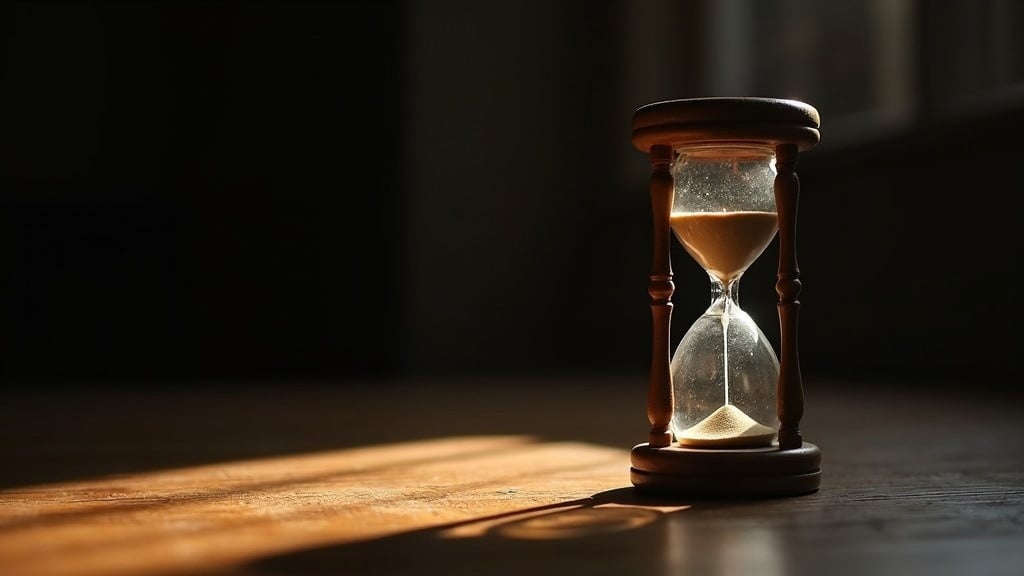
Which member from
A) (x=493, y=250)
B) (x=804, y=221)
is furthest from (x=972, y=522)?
(x=493, y=250)

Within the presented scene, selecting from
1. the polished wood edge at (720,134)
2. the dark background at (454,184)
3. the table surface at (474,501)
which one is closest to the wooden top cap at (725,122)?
the polished wood edge at (720,134)

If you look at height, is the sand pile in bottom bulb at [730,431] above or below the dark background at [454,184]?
below

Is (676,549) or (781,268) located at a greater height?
(781,268)

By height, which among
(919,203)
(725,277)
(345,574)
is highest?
(919,203)

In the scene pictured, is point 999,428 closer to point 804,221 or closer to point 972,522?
point 972,522

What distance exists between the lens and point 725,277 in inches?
55.6

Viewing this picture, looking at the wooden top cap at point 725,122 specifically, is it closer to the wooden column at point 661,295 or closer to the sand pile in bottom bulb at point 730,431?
the wooden column at point 661,295

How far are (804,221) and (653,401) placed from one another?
10.9 ft

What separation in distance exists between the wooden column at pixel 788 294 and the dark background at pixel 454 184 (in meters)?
2.44

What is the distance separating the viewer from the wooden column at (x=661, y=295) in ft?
4.57

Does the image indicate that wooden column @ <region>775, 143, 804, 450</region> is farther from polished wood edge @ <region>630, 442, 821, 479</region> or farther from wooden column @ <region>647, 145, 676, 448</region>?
wooden column @ <region>647, 145, 676, 448</region>

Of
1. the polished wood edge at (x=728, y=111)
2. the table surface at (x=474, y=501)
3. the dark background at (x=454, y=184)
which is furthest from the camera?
the dark background at (x=454, y=184)

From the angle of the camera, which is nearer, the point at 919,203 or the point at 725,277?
the point at 725,277

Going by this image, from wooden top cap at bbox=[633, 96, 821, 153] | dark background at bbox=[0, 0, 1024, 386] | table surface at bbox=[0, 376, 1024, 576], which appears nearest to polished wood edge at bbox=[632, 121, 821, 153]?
wooden top cap at bbox=[633, 96, 821, 153]
